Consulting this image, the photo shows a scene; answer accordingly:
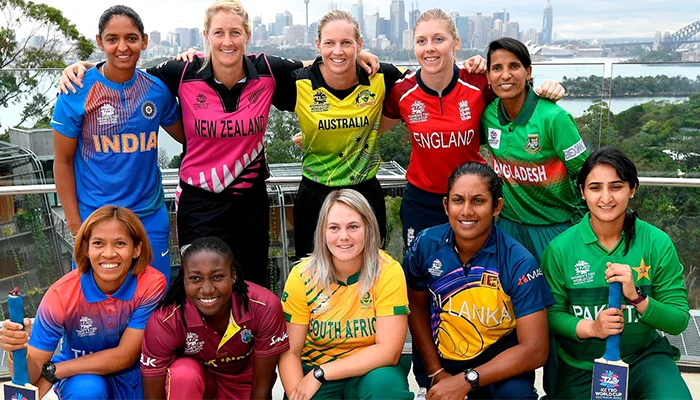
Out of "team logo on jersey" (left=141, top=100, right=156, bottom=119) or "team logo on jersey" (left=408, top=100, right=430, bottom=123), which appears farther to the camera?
"team logo on jersey" (left=408, top=100, right=430, bottom=123)

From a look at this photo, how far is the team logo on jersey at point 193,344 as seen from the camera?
2.81m

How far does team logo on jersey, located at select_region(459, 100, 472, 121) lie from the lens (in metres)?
3.38

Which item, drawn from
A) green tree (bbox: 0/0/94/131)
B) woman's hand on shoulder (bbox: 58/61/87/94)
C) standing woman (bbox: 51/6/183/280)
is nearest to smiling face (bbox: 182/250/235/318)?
standing woman (bbox: 51/6/183/280)

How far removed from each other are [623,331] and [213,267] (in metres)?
1.69

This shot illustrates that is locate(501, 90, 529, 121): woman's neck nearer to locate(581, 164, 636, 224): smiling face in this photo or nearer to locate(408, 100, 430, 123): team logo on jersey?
locate(408, 100, 430, 123): team logo on jersey

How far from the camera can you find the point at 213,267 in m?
2.74

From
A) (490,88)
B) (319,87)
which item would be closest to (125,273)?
(319,87)

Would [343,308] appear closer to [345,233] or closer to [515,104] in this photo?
[345,233]

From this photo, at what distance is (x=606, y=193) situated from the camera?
9.27ft

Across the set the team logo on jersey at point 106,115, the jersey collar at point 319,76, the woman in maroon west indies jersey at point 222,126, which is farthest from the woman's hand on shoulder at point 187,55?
the jersey collar at point 319,76

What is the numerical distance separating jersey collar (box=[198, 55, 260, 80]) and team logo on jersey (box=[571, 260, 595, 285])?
175 cm

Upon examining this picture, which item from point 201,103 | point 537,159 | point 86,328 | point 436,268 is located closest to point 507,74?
point 537,159

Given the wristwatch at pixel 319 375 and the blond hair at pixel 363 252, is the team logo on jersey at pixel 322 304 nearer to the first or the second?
the blond hair at pixel 363 252

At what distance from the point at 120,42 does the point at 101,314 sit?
4.00 feet
